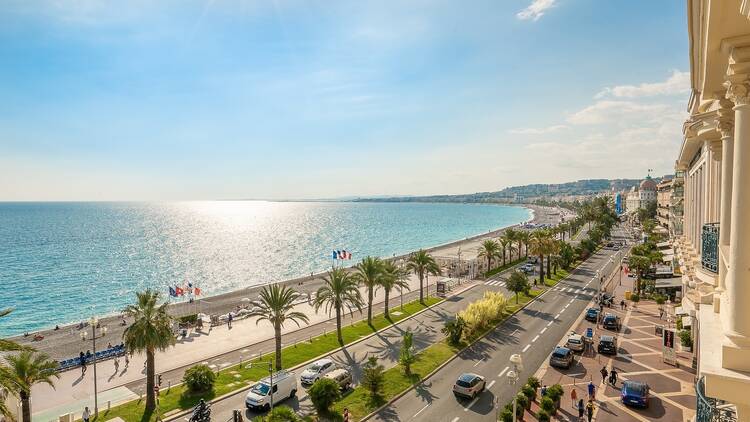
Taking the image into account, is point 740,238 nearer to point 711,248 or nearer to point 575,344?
point 711,248

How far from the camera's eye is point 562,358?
27688 millimetres

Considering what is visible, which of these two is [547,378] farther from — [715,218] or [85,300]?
[85,300]

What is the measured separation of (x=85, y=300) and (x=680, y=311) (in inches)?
2993

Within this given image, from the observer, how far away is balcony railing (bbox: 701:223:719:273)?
965cm

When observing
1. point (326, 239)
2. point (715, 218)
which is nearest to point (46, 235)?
point (326, 239)

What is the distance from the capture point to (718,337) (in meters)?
7.33

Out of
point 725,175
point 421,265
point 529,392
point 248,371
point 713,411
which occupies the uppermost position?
point 725,175

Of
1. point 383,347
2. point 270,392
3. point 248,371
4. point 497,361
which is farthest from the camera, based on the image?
point 383,347

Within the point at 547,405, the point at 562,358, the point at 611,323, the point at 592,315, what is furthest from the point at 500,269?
the point at 547,405

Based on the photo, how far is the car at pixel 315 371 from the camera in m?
25.9

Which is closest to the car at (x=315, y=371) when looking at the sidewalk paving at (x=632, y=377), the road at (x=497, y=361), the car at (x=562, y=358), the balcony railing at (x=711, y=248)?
the road at (x=497, y=361)

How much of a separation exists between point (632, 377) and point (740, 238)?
2508cm

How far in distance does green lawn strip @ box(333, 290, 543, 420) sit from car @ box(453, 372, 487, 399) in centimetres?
300

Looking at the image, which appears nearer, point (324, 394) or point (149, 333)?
point (324, 394)
